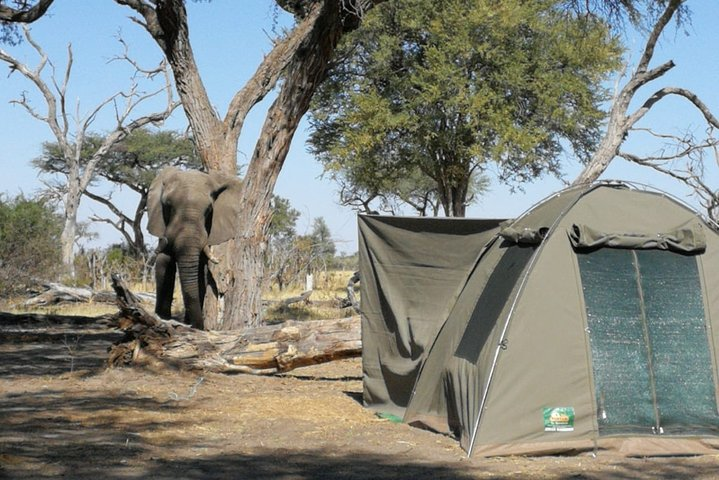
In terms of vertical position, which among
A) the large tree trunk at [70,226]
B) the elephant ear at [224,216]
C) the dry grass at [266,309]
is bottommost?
the dry grass at [266,309]

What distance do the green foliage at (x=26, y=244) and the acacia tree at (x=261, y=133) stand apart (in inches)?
350

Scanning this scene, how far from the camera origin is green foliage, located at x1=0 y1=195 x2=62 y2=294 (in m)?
21.1

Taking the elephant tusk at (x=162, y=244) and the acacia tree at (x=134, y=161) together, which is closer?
the elephant tusk at (x=162, y=244)

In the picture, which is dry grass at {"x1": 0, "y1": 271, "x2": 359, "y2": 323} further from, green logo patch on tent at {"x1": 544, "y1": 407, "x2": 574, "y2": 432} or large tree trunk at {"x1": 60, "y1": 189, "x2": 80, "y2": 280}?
green logo patch on tent at {"x1": 544, "y1": 407, "x2": 574, "y2": 432}

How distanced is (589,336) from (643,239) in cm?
86

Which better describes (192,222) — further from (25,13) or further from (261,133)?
(25,13)

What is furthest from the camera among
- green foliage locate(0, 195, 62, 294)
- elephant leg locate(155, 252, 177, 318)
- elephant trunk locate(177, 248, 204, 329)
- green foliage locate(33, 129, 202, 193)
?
green foliage locate(33, 129, 202, 193)

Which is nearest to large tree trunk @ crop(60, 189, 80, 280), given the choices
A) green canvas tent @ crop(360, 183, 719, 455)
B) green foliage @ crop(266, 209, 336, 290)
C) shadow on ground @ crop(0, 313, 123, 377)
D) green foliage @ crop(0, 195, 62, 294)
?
green foliage @ crop(0, 195, 62, 294)

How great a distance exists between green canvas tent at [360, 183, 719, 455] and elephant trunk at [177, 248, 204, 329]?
4.92 meters

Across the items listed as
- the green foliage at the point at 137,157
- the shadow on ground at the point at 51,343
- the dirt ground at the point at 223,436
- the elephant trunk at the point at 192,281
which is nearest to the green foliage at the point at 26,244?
the shadow on ground at the point at 51,343

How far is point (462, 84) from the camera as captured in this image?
73.3 ft

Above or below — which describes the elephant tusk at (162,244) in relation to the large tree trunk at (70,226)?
below

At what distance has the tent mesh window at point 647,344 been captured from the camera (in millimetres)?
7277

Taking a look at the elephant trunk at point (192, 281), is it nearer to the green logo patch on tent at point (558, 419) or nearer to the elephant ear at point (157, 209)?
the elephant ear at point (157, 209)
